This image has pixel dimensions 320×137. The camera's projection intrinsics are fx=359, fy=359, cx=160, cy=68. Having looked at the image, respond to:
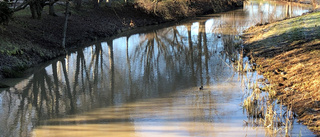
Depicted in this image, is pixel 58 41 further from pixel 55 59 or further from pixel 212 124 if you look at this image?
pixel 212 124

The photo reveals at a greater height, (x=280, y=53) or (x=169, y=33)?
(x=169, y=33)

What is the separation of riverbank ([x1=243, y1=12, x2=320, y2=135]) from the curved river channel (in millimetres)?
724

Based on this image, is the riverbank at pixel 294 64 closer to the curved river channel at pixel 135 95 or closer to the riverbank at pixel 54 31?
the curved river channel at pixel 135 95

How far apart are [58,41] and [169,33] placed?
30.5ft

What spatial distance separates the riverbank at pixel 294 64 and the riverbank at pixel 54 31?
10.5 meters

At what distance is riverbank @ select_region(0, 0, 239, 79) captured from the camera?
1706 centimetres

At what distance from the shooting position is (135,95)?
1274 cm

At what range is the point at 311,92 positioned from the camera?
9.99m

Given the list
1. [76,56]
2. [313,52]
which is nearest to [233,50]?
[313,52]

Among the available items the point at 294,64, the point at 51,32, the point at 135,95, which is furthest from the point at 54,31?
the point at 294,64

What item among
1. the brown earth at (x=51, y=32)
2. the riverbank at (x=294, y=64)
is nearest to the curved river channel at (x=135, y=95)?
the riverbank at (x=294, y=64)

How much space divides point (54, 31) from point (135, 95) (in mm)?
11710

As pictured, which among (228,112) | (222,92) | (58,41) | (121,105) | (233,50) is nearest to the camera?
(228,112)

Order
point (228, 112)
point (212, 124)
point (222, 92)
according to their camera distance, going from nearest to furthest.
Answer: point (212, 124), point (228, 112), point (222, 92)
